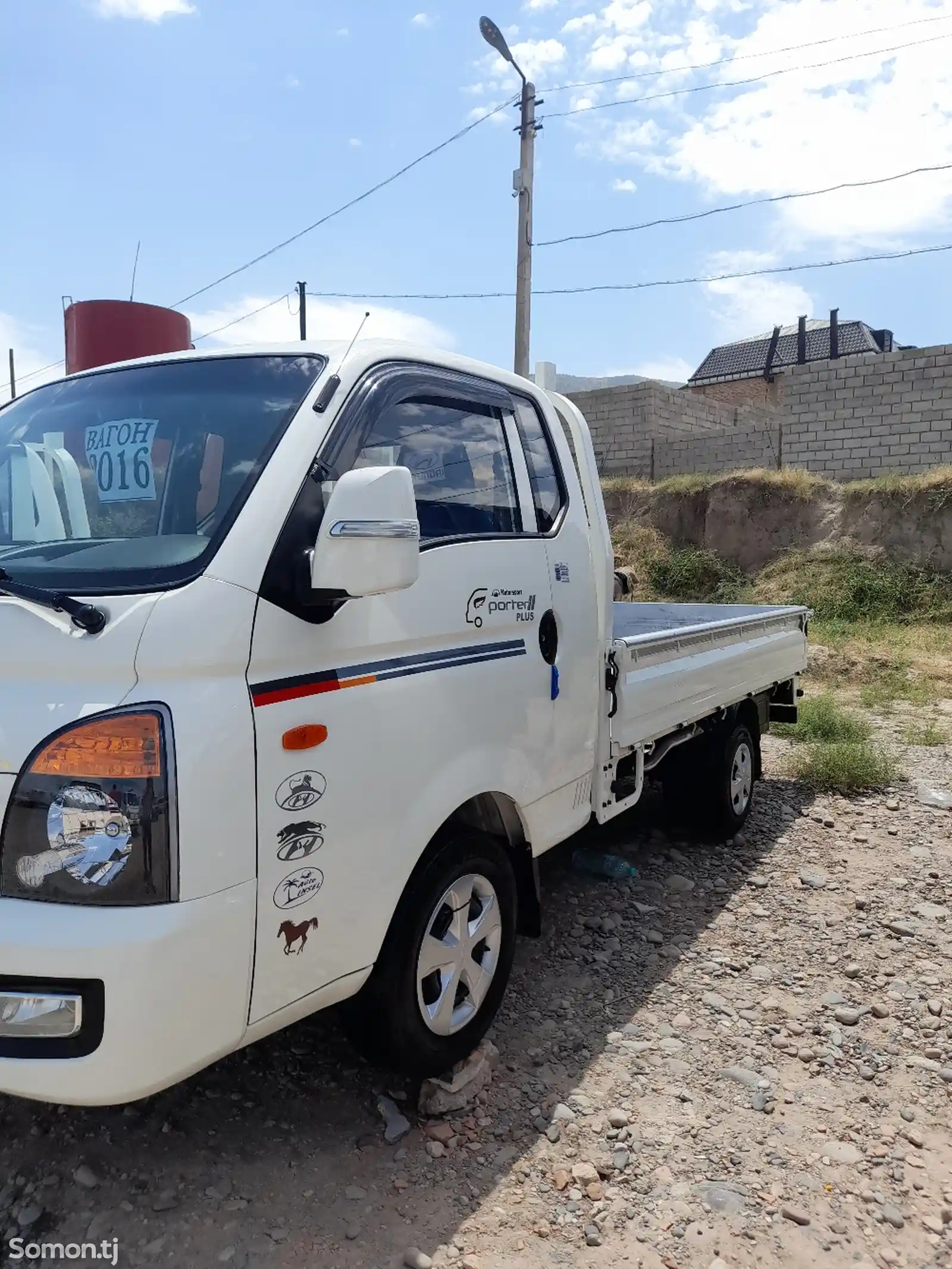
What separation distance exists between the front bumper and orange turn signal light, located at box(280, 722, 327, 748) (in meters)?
0.36

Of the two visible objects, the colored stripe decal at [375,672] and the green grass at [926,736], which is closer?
the colored stripe decal at [375,672]

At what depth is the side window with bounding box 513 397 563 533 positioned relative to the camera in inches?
130

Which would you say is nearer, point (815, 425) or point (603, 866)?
point (603, 866)

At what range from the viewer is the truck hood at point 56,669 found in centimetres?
191

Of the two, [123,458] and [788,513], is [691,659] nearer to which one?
[123,458]

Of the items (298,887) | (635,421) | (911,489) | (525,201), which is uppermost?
(525,201)

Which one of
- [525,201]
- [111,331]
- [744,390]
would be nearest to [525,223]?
[525,201]

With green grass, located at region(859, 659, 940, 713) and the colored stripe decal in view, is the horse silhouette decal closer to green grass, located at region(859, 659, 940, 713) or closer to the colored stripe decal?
the colored stripe decal

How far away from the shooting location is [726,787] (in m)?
5.02

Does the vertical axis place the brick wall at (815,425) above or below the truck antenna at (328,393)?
above

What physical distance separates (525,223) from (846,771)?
33.7 ft

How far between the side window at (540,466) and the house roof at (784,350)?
3102 centimetres

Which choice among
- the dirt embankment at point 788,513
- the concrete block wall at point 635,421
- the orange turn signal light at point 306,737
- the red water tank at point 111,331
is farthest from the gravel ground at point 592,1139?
the concrete block wall at point 635,421

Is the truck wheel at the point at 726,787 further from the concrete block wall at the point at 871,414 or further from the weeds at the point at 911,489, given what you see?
the concrete block wall at the point at 871,414
